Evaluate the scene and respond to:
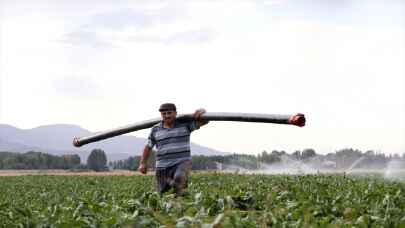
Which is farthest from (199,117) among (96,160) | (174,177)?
(96,160)

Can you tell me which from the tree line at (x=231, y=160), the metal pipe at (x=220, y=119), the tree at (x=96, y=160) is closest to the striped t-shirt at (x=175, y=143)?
the metal pipe at (x=220, y=119)

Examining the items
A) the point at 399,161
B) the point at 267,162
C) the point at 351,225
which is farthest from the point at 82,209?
the point at 267,162

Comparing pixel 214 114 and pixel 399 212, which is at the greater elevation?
pixel 214 114

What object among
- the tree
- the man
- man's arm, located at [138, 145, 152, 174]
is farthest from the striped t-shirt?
the tree

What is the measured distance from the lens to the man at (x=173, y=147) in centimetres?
1067

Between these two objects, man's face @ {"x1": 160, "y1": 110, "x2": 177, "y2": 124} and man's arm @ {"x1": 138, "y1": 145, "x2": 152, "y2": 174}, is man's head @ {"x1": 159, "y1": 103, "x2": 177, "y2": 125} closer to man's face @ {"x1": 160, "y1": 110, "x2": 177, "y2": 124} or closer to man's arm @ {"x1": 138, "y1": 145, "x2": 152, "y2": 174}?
man's face @ {"x1": 160, "y1": 110, "x2": 177, "y2": 124}

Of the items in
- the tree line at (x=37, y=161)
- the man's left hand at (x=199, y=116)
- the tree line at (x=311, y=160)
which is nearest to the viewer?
the man's left hand at (x=199, y=116)

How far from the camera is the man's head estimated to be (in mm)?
10578

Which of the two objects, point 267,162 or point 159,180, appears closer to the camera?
point 159,180

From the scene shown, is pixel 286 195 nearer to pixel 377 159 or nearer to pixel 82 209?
pixel 82 209

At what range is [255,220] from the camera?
630 cm

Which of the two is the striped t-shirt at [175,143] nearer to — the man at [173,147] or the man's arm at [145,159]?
the man at [173,147]

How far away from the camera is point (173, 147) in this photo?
10812mm

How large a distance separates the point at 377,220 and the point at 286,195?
143 inches
